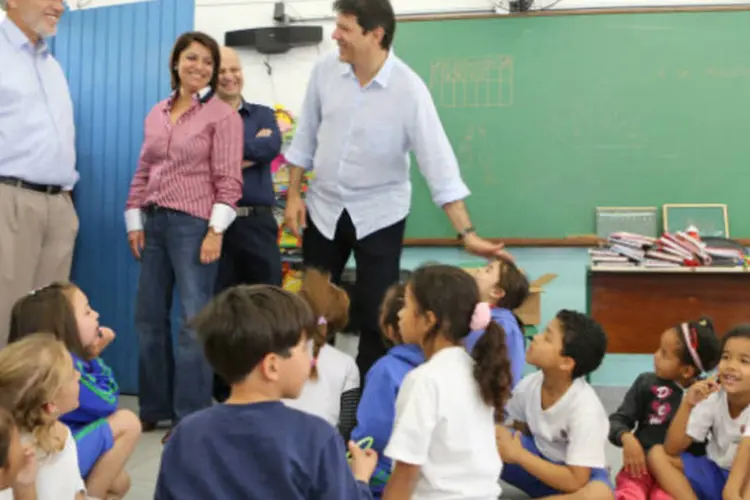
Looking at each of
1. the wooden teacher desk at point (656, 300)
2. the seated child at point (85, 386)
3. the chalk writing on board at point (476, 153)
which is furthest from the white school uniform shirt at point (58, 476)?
the chalk writing on board at point (476, 153)

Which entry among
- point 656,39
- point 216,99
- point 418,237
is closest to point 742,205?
point 656,39

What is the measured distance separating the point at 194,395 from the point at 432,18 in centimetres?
239

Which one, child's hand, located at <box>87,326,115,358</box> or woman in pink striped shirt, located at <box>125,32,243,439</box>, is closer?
child's hand, located at <box>87,326,115,358</box>

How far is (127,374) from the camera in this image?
428 centimetres

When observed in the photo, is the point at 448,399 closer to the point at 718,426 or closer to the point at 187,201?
the point at 718,426

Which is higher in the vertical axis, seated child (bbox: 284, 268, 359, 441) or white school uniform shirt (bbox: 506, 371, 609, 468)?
seated child (bbox: 284, 268, 359, 441)

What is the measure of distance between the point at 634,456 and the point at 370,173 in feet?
4.01

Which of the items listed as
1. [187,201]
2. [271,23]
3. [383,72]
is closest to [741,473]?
[383,72]

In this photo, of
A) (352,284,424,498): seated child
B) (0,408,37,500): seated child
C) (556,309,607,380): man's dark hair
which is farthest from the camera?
(556,309,607,380): man's dark hair

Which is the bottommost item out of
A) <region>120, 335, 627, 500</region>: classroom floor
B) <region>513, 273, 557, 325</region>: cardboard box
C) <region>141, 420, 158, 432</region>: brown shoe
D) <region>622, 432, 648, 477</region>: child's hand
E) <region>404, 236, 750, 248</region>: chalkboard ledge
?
<region>120, 335, 627, 500</region>: classroom floor

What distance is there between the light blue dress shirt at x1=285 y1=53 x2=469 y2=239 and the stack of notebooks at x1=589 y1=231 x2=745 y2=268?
1302 mm

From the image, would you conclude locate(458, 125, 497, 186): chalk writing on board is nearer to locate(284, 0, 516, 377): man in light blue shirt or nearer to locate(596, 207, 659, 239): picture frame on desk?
locate(596, 207, 659, 239): picture frame on desk

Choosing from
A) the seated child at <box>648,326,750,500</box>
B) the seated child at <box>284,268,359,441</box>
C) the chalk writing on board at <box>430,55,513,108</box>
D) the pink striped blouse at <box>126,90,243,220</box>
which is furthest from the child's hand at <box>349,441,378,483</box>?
the chalk writing on board at <box>430,55,513,108</box>

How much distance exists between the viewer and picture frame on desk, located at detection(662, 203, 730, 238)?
14.0 feet
